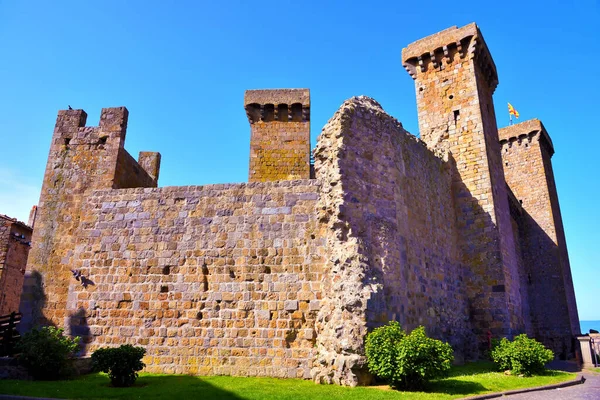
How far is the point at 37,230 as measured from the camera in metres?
12.5

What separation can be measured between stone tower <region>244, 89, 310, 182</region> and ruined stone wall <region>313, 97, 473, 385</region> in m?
Result: 7.26

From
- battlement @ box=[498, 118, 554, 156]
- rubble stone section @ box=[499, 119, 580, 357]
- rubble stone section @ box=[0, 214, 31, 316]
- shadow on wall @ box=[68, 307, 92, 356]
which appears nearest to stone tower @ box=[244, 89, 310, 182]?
shadow on wall @ box=[68, 307, 92, 356]

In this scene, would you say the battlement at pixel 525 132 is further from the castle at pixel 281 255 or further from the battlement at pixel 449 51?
the castle at pixel 281 255

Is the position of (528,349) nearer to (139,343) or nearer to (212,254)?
(212,254)

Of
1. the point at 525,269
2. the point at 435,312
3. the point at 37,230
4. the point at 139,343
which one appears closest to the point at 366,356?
the point at 435,312

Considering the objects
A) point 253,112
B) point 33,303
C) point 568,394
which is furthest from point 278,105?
point 568,394

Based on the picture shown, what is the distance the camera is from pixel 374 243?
10141mm

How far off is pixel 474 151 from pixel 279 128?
8709 mm

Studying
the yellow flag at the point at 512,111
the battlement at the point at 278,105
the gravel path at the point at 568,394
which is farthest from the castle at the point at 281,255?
the yellow flag at the point at 512,111

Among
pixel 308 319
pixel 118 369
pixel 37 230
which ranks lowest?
pixel 118 369

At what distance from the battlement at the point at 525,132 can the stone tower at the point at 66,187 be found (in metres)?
23.4

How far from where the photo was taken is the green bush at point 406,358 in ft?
26.1

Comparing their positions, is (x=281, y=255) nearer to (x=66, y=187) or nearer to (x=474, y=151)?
(x=66, y=187)

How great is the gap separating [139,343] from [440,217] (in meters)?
9.59
